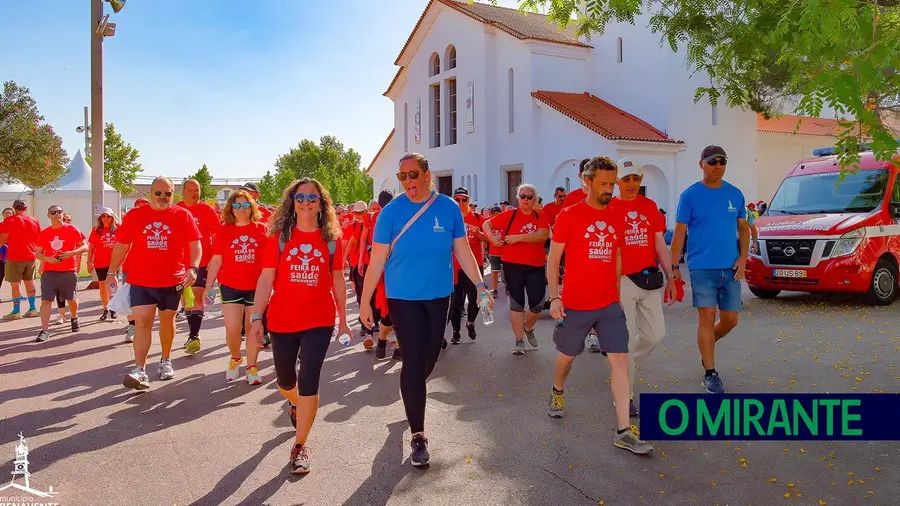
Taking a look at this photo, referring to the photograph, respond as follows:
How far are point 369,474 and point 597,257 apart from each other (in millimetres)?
2154

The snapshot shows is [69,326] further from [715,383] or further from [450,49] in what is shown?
[450,49]

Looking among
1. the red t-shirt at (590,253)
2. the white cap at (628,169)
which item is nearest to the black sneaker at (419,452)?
the red t-shirt at (590,253)

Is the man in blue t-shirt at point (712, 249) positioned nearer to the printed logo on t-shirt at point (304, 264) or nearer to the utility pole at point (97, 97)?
the printed logo on t-shirt at point (304, 264)

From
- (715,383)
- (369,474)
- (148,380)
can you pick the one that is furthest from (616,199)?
(148,380)

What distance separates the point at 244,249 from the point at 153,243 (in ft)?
2.75

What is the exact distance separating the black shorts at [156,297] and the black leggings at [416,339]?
124 inches

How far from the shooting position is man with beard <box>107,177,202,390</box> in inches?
252

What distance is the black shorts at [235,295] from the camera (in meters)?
6.70

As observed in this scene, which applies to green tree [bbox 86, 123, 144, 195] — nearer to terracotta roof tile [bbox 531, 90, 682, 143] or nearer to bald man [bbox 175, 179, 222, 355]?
terracotta roof tile [bbox 531, 90, 682, 143]

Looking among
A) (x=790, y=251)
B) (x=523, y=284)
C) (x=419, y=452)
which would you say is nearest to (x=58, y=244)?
(x=523, y=284)

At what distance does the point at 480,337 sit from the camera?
9.40 metres

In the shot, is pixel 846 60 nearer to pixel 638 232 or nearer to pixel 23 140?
pixel 638 232

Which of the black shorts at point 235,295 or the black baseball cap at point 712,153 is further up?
the black baseball cap at point 712,153

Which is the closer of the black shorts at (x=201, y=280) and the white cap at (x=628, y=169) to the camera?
the white cap at (x=628, y=169)
